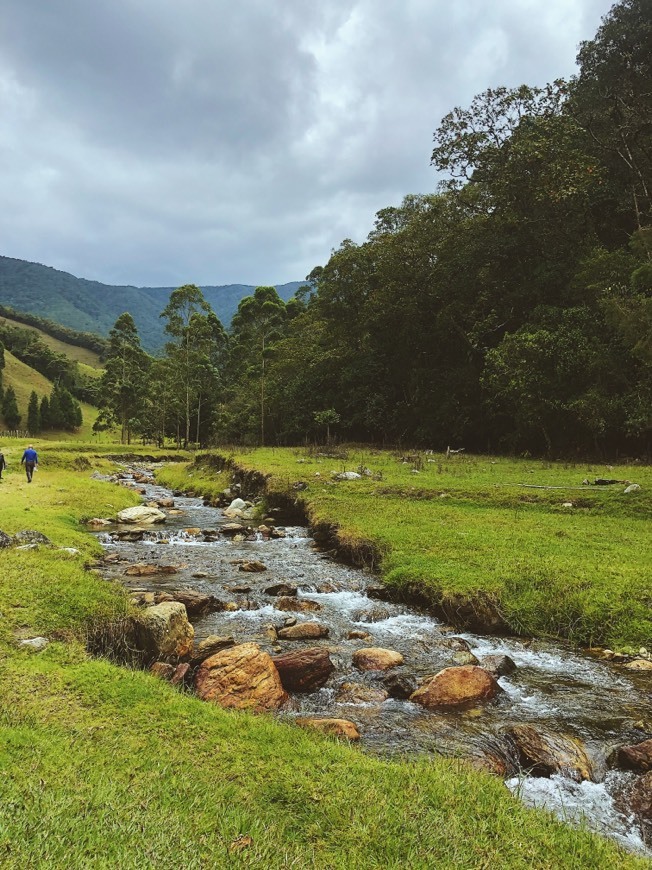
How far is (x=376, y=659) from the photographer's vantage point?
8.11 m

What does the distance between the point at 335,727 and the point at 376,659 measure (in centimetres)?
229

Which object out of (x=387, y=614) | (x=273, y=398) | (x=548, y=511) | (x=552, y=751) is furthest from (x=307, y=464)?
(x=273, y=398)

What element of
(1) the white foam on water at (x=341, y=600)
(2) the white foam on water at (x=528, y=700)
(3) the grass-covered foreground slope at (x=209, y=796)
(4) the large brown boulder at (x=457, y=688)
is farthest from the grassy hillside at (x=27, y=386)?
(2) the white foam on water at (x=528, y=700)

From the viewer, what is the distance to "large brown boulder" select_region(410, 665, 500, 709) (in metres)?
6.84

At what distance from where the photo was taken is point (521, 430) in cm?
3466

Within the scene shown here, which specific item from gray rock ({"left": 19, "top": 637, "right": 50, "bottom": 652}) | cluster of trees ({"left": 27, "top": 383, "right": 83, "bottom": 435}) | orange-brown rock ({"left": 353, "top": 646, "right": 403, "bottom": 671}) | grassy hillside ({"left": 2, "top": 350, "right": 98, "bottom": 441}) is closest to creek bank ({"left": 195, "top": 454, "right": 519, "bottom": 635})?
orange-brown rock ({"left": 353, "top": 646, "right": 403, "bottom": 671})

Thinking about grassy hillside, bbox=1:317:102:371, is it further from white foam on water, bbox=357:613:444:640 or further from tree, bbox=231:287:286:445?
white foam on water, bbox=357:613:444:640

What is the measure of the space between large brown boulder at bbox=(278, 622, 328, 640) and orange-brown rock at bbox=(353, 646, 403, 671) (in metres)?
1.15

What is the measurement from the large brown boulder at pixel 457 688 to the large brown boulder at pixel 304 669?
1.35 meters

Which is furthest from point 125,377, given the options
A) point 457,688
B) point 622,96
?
point 457,688

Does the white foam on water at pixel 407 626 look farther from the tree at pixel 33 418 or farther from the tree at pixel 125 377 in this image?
the tree at pixel 33 418

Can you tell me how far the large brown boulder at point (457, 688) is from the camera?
684cm

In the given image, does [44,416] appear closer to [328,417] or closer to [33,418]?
[33,418]

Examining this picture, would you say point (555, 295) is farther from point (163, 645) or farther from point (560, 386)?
point (163, 645)
